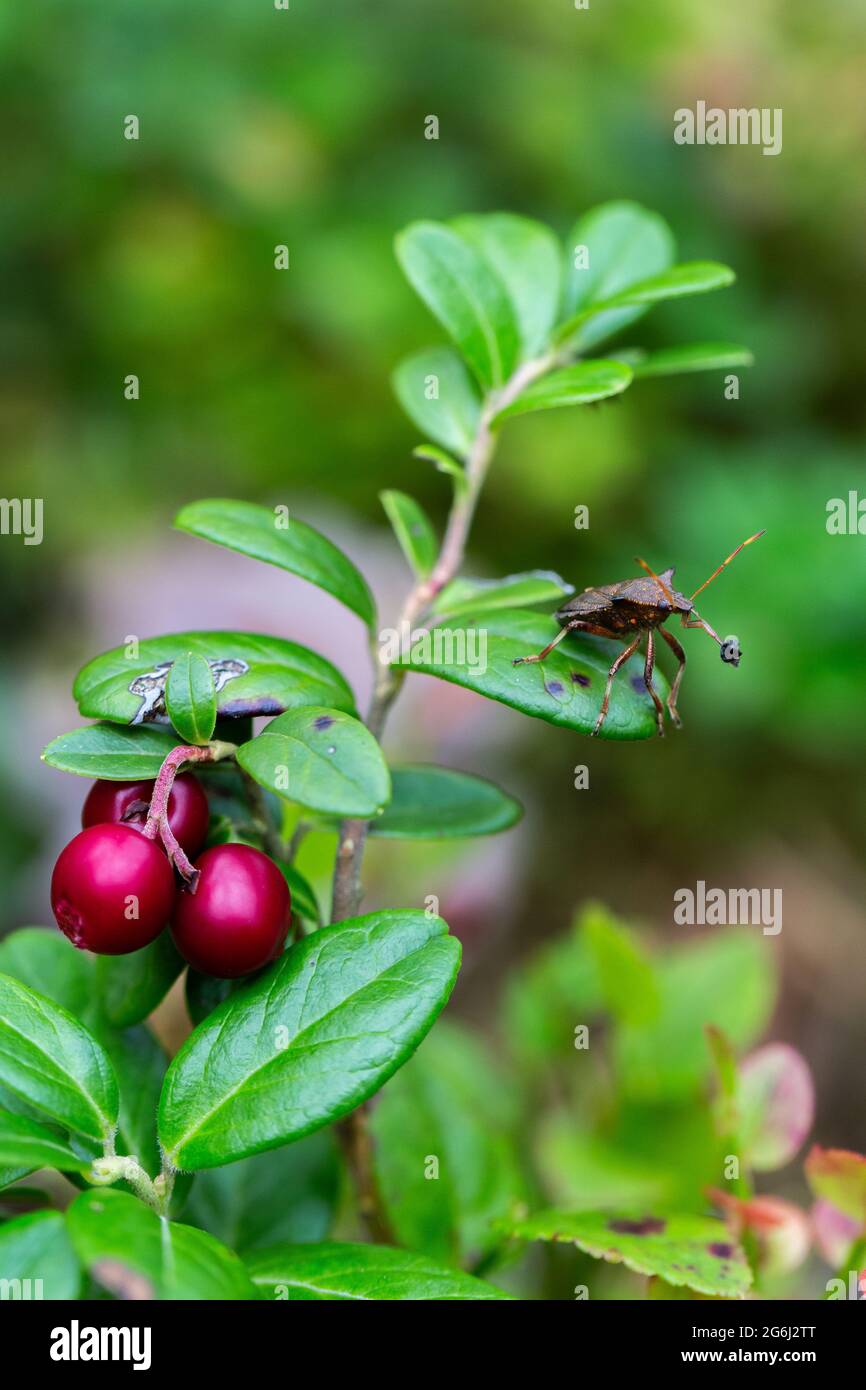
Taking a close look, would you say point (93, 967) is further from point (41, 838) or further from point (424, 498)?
point (424, 498)

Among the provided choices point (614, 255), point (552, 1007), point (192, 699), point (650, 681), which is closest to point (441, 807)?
point (650, 681)

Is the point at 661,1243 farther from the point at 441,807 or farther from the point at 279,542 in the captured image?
the point at 279,542

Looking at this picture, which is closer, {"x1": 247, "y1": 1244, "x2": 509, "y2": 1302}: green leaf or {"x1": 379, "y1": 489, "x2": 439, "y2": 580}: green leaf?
{"x1": 247, "y1": 1244, "x2": 509, "y2": 1302}: green leaf

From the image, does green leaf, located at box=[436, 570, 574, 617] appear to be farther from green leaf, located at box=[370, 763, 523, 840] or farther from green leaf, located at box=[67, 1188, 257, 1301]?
green leaf, located at box=[67, 1188, 257, 1301]

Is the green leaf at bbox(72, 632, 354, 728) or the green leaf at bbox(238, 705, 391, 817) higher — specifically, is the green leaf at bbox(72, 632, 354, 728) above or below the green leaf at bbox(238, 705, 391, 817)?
above

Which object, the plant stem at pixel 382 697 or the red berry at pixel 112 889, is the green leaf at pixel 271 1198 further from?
the red berry at pixel 112 889

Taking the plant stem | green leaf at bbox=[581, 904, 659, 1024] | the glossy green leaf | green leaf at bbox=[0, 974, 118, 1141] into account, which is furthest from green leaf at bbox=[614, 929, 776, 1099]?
green leaf at bbox=[0, 974, 118, 1141]

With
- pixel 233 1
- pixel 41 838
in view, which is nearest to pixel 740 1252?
pixel 41 838
